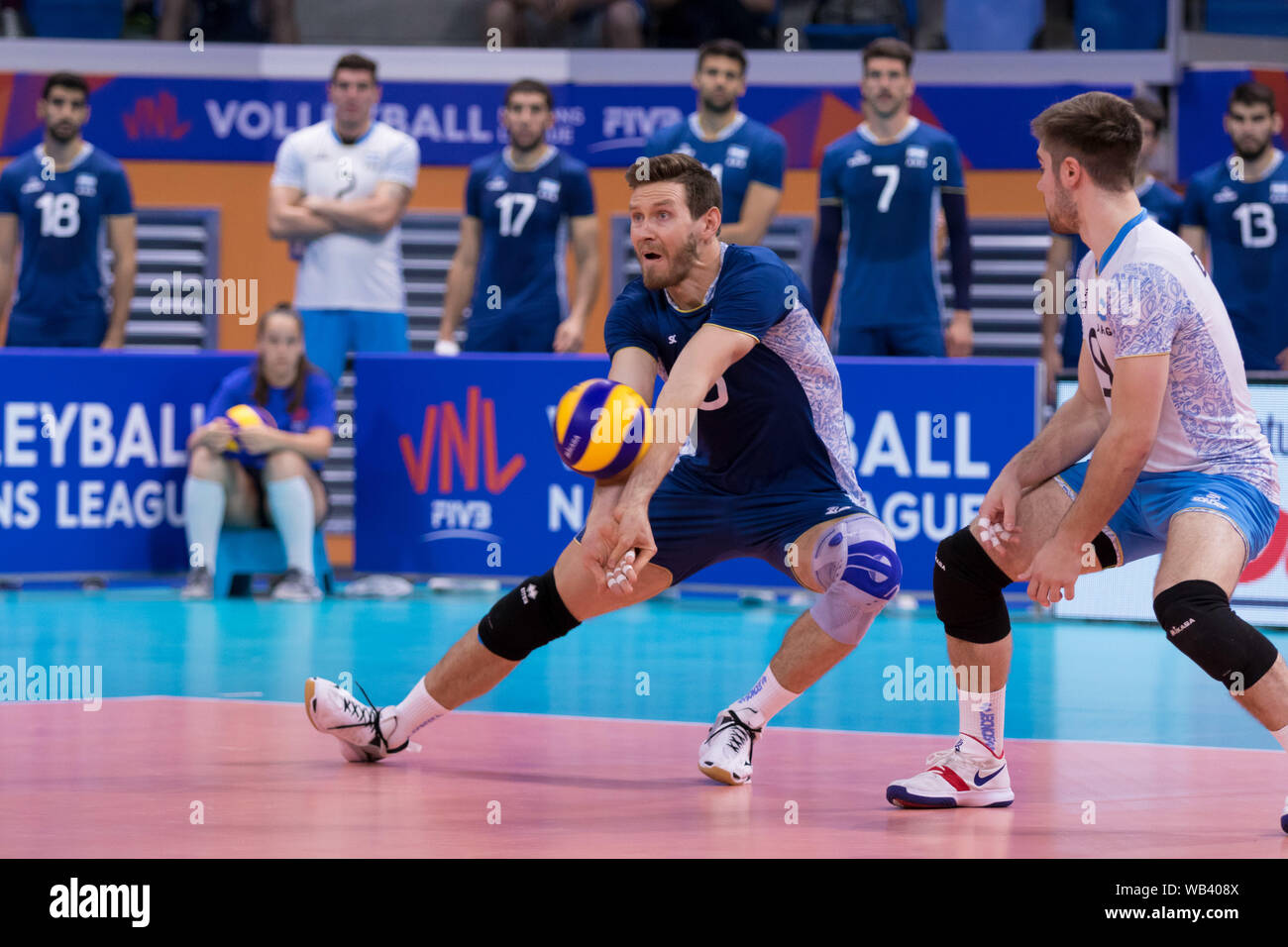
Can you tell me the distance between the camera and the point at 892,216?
36.2 feet

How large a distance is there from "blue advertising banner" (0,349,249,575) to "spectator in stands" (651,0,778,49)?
588 cm

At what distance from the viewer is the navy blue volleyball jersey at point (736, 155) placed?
11.3 meters

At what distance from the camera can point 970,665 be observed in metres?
5.52

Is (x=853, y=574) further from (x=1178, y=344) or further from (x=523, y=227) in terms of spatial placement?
(x=523, y=227)

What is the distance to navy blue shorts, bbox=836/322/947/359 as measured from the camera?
10977mm

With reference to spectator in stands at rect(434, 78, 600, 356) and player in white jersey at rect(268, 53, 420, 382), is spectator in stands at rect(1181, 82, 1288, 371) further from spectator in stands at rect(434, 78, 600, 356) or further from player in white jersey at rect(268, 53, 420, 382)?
player in white jersey at rect(268, 53, 420, 382)

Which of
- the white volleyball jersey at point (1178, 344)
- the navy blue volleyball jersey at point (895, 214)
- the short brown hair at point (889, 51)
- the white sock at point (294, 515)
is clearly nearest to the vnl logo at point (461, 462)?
the white sock at point (294, 515)

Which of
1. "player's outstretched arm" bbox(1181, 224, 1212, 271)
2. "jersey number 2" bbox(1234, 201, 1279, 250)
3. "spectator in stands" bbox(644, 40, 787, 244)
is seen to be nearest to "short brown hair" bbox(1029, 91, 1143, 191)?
"spectator in stands" bbox(644, 40, 787, 244)

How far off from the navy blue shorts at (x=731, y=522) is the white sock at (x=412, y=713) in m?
0.84

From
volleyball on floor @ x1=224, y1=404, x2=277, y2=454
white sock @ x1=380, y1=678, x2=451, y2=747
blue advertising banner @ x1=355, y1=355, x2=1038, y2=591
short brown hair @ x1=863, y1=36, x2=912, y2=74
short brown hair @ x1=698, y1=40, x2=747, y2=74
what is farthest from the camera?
short brown hair @ x1=698, y1=40, x2=747, y2=74

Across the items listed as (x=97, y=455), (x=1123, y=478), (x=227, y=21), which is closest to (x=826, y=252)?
(x=97, y=455)

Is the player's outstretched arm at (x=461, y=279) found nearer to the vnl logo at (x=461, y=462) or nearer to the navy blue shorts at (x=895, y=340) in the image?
the vnl logo at (x=461, y=462)

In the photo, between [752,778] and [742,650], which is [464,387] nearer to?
[742,650]

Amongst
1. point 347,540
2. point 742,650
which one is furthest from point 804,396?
point 347,540
